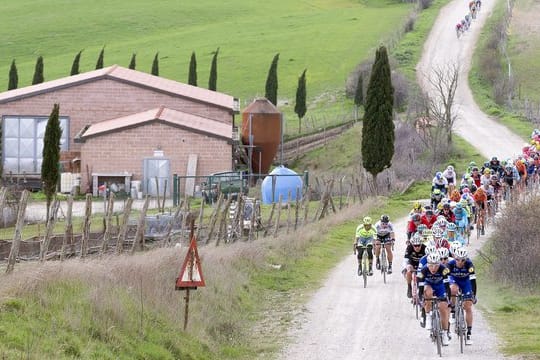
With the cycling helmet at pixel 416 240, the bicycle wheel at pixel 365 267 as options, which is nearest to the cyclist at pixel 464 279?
the cycling helmet at pixel 416 240

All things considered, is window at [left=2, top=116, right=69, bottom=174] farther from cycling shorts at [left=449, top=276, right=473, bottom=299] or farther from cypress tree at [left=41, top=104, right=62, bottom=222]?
cycling shorts at [left=449, top=276, right=473, bottom=299]

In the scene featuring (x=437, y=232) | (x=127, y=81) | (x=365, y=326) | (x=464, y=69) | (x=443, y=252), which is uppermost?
(x=464, y=69)

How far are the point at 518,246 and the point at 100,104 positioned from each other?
116 ft

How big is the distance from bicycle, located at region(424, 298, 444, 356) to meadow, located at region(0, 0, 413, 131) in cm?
5809

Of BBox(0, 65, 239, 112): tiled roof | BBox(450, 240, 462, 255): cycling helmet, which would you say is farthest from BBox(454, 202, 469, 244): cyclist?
BBox(0, 65, 239, 112): tiled roof

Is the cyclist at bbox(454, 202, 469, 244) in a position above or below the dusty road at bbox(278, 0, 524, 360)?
above

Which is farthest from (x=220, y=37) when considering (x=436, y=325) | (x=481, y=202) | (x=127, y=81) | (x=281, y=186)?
(x=436, y=325)

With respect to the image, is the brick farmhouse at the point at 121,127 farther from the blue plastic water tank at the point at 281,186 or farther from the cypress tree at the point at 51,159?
the cypress tree at the point at 51,159

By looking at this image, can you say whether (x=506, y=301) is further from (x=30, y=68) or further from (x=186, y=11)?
(x=186, y=11)

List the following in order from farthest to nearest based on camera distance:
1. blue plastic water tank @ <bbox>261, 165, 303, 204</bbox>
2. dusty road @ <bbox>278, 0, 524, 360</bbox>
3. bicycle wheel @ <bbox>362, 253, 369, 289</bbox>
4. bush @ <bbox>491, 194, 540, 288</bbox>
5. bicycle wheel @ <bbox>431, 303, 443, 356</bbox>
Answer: blue plastic water tank @ <bbox>261, 165, 303, 204</bbox>, bicycle wheel @ <bbox>362, 253, 369, 289</bbox>, bush @ <bbox>491, 194, 540, 288</bbox>, dusty road @ <bbox>278, 0, 524, 360</bbox>, bicycle wheel @ <bbox>431, 303, 443, 356</bbox>

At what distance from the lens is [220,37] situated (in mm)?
105938

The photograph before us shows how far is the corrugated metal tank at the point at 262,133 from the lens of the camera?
56.7m

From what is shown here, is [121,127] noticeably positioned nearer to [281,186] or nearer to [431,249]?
[281,186]

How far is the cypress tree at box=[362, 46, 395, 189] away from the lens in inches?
1751
